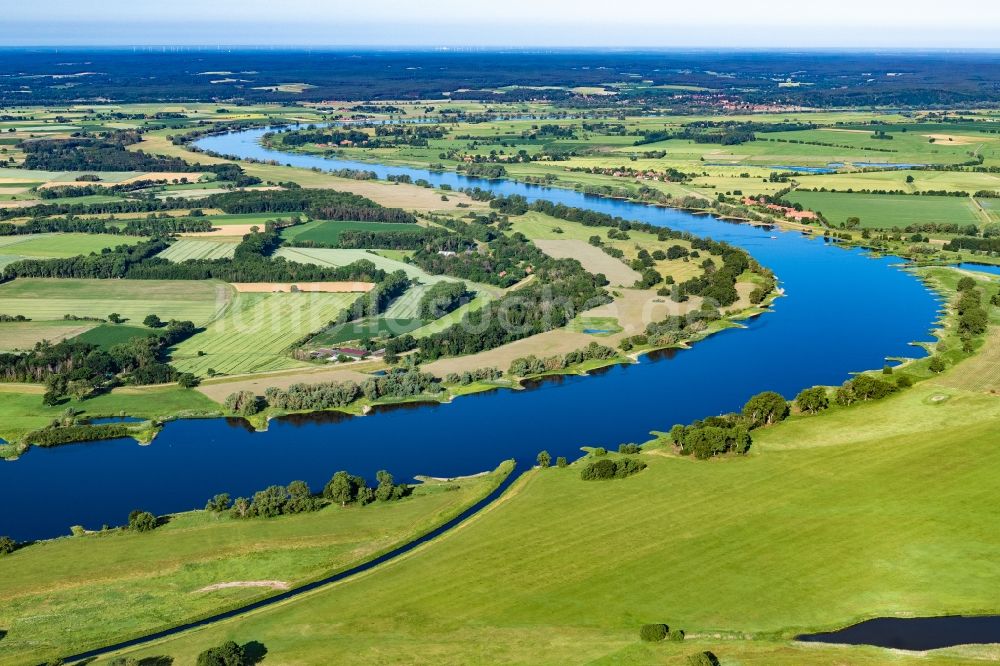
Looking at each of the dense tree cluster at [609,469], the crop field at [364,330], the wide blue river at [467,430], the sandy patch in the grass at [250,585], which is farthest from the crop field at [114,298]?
the dense tree cluster at [609,469]

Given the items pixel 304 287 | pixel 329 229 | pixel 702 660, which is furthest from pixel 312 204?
pixel 702 660

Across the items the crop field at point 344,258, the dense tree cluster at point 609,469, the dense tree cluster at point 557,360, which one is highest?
the crop field at point 344,258

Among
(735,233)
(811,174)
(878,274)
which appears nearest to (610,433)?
(878,274)

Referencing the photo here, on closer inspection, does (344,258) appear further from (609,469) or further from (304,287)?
(609,469)

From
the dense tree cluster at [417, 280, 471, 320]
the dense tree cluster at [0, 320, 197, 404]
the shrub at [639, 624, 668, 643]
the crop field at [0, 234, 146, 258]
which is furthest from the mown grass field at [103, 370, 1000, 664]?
the crop field at [0, 234, 146, 258]

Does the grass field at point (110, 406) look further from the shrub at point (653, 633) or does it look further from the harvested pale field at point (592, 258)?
the harvested pale field at point (592, 258)

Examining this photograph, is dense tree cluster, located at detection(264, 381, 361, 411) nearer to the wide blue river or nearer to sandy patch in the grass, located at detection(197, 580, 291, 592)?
the wide blue river
